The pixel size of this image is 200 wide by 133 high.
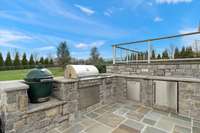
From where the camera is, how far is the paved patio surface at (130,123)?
Result: 8.61 feet

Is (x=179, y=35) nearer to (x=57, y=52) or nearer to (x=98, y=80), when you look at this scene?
(x=98, y=80)

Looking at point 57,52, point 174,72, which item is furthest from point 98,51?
point 174,72

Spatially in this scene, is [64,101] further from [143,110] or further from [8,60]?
[8,60]

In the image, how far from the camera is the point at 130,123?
294cm

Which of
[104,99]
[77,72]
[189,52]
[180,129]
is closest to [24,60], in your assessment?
[104,99]

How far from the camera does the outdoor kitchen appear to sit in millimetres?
2229

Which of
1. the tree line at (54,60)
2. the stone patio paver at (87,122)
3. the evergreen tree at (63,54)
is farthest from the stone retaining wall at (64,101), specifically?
the evergreen tree at (63,54)

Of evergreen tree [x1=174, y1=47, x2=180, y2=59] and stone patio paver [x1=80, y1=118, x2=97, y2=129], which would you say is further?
evergreen tree [x1=174, y1=47, x2=180, y2=59]

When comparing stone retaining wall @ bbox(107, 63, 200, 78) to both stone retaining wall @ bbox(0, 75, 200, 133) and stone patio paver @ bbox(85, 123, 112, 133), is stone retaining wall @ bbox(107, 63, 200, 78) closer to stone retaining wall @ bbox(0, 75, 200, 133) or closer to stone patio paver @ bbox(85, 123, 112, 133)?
stone retaining wall @ bbox(0, 75, 200, 133)

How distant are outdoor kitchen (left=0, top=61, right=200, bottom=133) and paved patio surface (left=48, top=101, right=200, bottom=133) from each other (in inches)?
1.0

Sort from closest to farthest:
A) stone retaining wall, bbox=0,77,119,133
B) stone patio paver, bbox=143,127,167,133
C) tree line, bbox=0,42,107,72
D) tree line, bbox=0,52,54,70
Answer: stone retaining wall, bbox=0,77,119,133 → stone patio paver, bbox=143,127,167,133 → tree line, bbox=0,42,107,72 → tree line, bbox=0,52,54,70

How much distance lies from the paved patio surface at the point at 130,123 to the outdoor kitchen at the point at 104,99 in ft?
0.08

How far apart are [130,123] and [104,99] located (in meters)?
1.48

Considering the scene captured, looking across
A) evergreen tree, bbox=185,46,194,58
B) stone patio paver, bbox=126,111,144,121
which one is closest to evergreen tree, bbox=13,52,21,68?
stone patio paver, bbox=126,111,144,121
